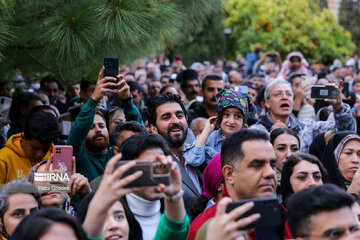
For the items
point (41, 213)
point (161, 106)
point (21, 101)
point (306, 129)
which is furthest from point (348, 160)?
point (21, 101)

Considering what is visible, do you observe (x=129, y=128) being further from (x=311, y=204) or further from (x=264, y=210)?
(x=264, y=210)

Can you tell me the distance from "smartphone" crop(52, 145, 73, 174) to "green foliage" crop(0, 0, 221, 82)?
1316mm

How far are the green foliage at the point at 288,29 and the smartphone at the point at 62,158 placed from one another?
54.3ft

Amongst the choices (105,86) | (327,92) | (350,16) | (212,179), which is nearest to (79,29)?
(105,86)

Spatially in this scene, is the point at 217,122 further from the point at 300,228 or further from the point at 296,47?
the point at 296,47

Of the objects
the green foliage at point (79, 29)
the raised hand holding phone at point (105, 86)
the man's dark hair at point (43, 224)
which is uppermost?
the green foliage at point (79, 29)

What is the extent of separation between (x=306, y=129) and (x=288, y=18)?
15.6 meters

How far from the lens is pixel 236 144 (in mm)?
3193

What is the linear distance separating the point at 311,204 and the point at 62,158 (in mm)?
1607

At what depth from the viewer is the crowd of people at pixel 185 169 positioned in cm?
236

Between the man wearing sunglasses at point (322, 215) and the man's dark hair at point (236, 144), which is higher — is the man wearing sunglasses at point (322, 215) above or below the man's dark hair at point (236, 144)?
below

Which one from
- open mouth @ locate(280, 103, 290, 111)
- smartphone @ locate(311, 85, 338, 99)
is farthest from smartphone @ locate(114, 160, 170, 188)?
smartphone @ locate(311, 85, 338, 99)

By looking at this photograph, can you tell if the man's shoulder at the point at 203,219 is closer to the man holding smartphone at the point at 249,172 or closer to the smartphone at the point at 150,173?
the man holding smartphone at the point at 249,172

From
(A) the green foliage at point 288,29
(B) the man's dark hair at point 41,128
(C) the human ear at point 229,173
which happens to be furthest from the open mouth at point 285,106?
(A) the green foliage at point 288,29
